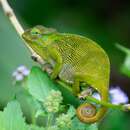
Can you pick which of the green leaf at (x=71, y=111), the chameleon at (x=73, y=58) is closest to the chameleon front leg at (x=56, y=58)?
the chameleon at (x=73, y=58)

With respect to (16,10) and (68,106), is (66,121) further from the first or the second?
(16,10)

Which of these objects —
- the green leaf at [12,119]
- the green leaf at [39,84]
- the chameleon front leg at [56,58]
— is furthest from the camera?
the chameleon front leg at [56,58]

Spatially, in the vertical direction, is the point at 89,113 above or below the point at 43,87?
below

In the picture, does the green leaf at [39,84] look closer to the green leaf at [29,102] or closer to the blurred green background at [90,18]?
the green leaf at [29,102]

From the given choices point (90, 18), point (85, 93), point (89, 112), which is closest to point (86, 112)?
point (89, 112)

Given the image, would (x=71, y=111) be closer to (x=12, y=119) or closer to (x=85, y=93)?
(x=85, y=93)

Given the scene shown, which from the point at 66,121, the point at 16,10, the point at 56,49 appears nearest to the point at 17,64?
the point at 16,10

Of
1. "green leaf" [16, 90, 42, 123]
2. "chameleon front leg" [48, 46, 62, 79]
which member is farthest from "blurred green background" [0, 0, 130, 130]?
"green leaf" [16, 90, 42, 123]
